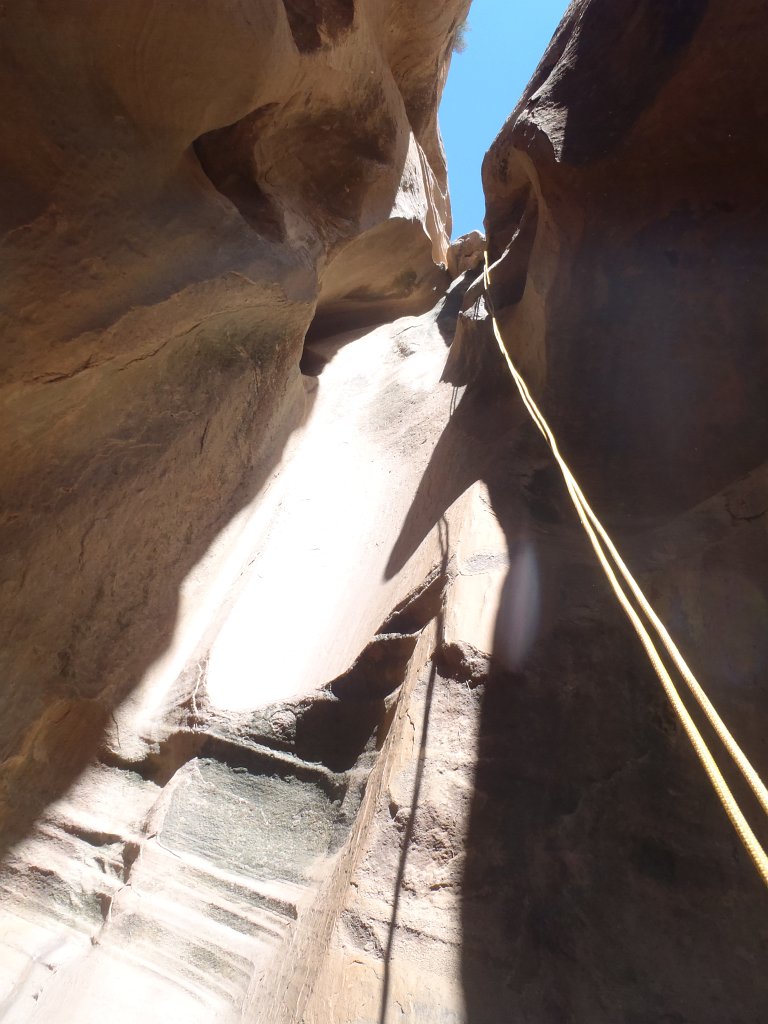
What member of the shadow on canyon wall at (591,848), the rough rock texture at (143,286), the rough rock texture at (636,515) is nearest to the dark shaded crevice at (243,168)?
the rough rock texture at (143,286)

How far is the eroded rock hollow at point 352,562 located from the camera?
1543 mm

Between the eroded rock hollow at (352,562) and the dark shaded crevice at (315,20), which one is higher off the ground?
the dark shaded crevice at (315,20)

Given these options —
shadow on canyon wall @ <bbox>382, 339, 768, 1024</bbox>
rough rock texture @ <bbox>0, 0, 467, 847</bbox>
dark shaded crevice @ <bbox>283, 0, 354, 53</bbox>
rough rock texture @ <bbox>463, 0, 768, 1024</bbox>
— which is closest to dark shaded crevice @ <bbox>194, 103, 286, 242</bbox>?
rough rock texture @ <bbox>0, 0, 467, 847</bbox>

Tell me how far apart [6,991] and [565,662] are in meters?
2.03

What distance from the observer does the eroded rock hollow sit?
154 centimetres

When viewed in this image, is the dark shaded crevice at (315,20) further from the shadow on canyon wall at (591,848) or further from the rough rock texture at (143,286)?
the shadow on canyon wall at (591,848)

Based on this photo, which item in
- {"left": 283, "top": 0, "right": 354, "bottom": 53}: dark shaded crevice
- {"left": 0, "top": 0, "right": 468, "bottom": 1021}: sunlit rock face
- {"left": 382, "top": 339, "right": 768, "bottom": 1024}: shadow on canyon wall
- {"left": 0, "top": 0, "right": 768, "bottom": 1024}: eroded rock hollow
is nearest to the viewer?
{"left": 382, "top": 339, "right": 768, "bottom": 1024}: shadow on canyon wall

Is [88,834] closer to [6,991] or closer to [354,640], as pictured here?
[6,991]

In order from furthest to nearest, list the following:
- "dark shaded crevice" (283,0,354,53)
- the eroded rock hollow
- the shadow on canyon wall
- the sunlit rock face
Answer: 1. "dark shaded crevice" (283,0,354,53)
2. the sunlit rock face
3. the eroded rock hollow
4. the shadow on canyon wall

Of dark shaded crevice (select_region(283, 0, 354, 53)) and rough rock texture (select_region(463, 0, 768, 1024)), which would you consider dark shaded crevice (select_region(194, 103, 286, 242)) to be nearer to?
dark shaded crevice (select_region(283, 0, 354, 53))

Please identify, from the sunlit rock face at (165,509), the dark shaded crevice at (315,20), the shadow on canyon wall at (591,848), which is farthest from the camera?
the dark shaded crevice at (315,20)

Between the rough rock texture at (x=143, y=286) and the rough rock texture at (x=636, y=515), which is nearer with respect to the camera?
the rough rock texture at (x=636, y=515)

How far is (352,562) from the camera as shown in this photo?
129 inches

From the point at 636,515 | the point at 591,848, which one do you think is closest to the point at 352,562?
the point at 636,515
